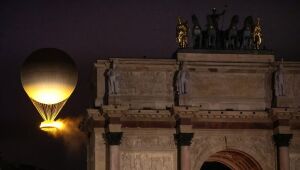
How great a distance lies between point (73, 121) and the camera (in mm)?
46125

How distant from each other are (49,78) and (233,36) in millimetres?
13439

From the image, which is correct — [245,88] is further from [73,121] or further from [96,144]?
[73,121]

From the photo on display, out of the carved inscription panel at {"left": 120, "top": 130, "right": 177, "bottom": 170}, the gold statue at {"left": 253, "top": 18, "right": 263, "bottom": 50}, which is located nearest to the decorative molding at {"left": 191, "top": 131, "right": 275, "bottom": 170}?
the carved inscription panel at {"left": 120, "top": 130, "right": 177, "bottom": 170}

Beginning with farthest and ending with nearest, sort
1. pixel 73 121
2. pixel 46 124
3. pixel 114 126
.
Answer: pixel 73 121, pixel 114 126, pixel 46 124

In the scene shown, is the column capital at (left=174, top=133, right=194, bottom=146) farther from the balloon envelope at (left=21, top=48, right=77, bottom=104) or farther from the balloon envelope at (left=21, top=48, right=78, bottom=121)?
the balloon envelope at (left=21, top=48, right=77, bottom=104)

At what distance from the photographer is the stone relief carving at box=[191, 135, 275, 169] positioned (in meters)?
39.2

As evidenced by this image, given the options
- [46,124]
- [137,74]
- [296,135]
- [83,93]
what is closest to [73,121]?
[83,93]

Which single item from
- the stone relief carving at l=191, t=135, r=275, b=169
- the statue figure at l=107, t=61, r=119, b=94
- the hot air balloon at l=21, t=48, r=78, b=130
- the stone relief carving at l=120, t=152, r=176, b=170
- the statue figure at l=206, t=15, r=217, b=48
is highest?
the statue figure at l=206, t=15, r=217, b=48

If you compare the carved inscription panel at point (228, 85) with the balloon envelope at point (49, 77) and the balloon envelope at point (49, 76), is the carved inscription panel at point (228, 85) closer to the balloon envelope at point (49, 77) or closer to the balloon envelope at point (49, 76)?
the balloon envelope at point (49, 77)

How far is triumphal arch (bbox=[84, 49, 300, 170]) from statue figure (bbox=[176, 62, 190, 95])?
0.12ft

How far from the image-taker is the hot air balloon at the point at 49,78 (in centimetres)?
2734

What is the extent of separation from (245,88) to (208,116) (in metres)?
1.91

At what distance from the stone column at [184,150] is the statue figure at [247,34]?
4.02 metres

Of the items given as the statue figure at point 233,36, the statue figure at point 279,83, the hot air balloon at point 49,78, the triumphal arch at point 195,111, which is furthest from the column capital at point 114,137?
the hot air balloon at point 49,78
